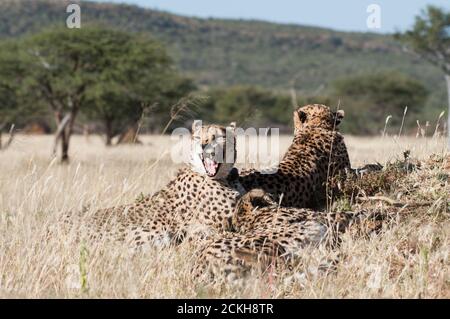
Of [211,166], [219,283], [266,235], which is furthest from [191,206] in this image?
[219,283]

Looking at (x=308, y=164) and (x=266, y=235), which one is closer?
(x=266, y=235)

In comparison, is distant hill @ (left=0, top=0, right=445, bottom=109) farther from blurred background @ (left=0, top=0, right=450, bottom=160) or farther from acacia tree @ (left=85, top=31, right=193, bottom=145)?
acacia tree @ (left=85, top=31, right=193, bottom=145)

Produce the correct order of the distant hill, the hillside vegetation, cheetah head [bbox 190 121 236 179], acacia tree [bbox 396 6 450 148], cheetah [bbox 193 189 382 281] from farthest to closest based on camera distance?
the hillside vegetation < the distant hill < acacia tree [bbox 396 6 450 148] < cheetah head [bbox 190 121 236 179] < cheetah [bbox 193 189 382 281]

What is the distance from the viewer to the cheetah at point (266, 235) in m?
3.69

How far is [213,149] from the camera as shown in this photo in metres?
4.48

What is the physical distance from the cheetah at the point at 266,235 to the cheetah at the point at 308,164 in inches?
15.4

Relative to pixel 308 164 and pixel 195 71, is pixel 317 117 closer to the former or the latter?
pixel 308 164

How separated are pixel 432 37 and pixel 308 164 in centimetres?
2455

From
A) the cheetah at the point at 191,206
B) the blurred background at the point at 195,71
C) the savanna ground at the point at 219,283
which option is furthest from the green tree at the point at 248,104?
the savanna ground at the point at 219,283

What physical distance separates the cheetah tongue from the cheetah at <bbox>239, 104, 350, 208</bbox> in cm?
43

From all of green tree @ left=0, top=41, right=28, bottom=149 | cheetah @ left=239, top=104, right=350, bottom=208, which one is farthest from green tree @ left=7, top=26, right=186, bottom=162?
cheetah @ left=239, top=104, right=350, bottom=208

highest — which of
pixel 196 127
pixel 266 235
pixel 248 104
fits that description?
pixel 196 127

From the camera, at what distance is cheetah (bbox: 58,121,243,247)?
177 inches

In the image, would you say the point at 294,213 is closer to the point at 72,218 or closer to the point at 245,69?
the point at 72,218
